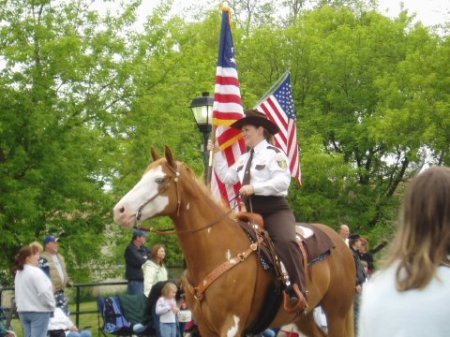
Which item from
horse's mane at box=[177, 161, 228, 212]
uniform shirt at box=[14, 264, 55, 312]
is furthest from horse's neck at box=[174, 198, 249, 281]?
uniform shirt at box=[14, 264, 55, 312]

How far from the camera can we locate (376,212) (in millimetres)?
28891

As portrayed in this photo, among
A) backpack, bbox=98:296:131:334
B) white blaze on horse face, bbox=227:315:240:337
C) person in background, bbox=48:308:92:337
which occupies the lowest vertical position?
backpack, bbox=98:296:131:334

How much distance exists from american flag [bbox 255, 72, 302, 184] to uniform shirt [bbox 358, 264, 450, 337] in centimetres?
1125

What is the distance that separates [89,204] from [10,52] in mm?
3629

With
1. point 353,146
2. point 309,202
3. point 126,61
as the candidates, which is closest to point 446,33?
point 353,146

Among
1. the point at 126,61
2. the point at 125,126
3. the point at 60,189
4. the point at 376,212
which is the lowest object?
the point at 376,212

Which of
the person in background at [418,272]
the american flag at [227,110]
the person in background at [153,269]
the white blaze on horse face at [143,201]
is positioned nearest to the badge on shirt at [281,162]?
the white blaze on horse face at [143,201]

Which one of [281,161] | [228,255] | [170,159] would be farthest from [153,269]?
[170,159]

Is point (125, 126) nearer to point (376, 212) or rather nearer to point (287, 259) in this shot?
point (287, 259)

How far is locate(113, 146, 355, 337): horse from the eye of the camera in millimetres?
8539

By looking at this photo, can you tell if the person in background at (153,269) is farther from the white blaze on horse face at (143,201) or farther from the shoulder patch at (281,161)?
the white blaze on horse face at (143,201)

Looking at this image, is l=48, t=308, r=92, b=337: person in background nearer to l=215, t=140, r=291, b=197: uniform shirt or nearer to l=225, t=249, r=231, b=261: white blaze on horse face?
l=215, t=140, r=291, b=197: uniform shirt

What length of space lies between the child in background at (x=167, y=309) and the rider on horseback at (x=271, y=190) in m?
4.11

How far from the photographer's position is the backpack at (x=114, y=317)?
1438cm
